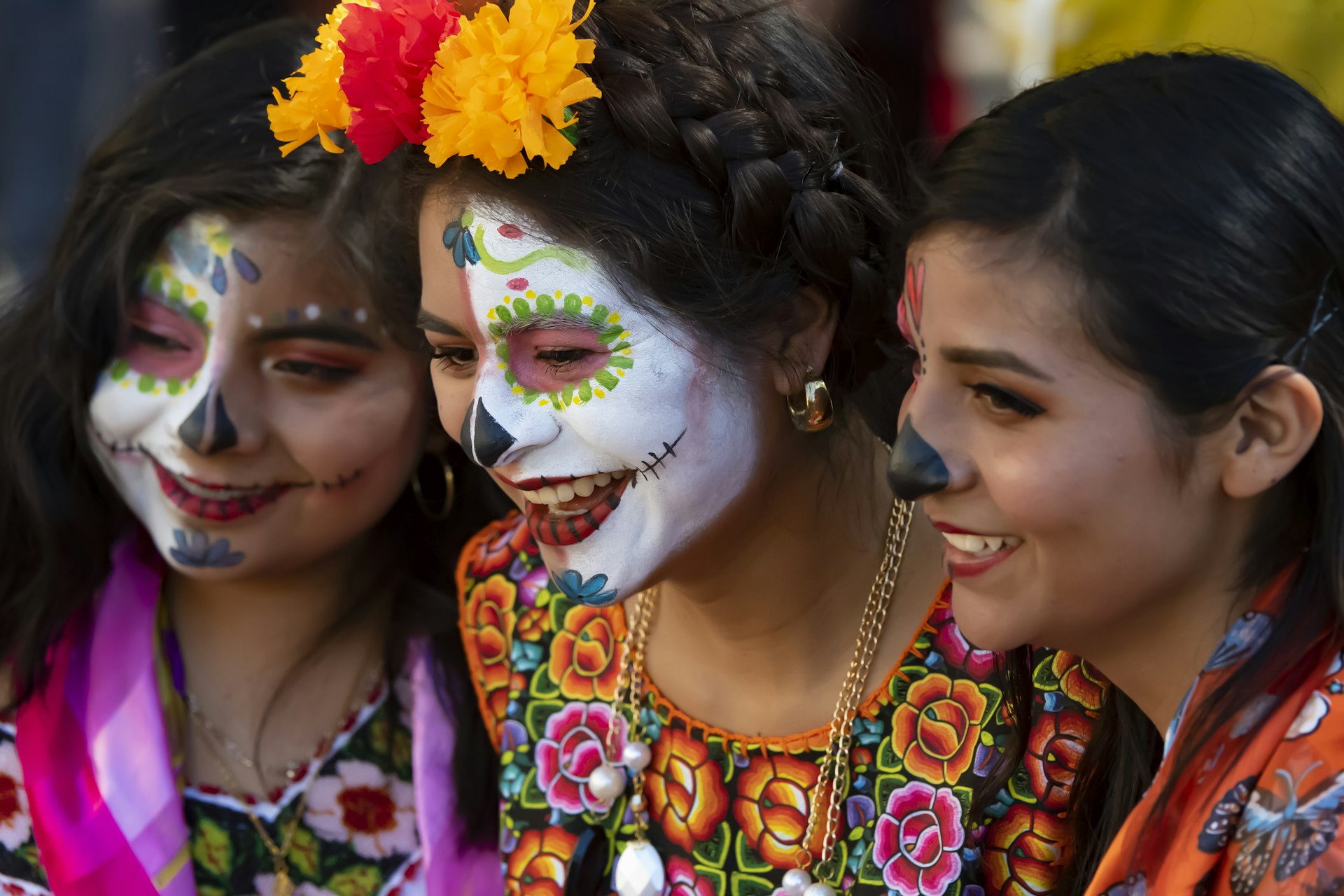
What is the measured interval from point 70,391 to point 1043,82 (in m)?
1.43

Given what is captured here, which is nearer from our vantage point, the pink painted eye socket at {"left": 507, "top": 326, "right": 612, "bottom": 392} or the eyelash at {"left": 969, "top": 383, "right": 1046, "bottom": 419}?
the eyelash at {"left": 969, "top": 383, "right": 1046, "bottom": 419}

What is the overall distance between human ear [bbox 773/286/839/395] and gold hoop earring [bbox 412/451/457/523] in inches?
26.0

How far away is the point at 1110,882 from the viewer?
1.30m

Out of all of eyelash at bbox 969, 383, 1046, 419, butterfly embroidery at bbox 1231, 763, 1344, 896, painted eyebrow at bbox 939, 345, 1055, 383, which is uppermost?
painted eyebrow at bbox 939, 345, 1055, 383

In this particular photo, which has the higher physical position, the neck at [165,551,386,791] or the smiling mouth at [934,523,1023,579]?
the smiling mouth at [934,523,1023,579]

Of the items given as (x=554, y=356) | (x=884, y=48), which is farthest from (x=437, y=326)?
(x=884, y=48)

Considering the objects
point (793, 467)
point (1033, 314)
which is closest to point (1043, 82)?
point (1033, 314)

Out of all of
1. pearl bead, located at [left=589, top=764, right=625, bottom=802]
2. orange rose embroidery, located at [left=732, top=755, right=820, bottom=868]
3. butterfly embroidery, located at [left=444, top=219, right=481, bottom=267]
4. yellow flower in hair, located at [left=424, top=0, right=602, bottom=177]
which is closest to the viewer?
yellow flower in hair, located at [left=424, top=0, right=602, bottom=177]

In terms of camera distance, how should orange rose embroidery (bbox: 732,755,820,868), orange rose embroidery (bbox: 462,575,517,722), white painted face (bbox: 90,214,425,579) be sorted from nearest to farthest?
orange rose embroidery (bbox: 732,755,820,868) < white painted face (bbox: 90,214,425,579) < orange rose embroidery (bbox: 462,575,517,722)

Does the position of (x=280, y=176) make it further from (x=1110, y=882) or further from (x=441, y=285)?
(x=1110, y=882)

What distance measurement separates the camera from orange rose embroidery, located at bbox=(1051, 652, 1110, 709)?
1569 mm

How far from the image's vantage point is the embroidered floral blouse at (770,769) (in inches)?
62.5

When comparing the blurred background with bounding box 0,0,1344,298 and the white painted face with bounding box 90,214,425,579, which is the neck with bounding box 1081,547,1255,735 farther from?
the white painted face with bounding box 90,214,425,579

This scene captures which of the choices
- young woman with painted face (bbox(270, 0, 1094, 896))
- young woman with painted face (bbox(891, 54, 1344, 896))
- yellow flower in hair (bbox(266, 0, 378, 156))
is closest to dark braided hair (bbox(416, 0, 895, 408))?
young woman with painted face (bbox(270, 0, 1094, 896))
